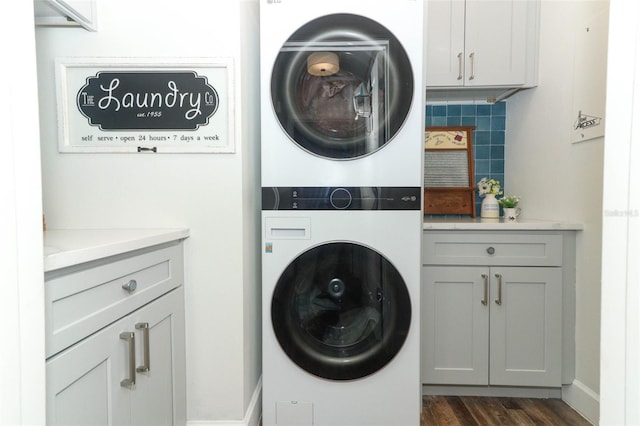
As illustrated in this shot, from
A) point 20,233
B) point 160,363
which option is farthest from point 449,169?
point 20,233

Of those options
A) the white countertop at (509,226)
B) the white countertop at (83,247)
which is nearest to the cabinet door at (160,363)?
the white countertop at (83,247)

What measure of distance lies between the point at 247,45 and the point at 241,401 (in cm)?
141

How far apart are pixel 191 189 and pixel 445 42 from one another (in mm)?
1628

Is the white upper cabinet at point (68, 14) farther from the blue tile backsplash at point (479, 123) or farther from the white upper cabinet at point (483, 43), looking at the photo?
the blue tile backsplash at point (479, 123)

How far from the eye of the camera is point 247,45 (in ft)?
4.75

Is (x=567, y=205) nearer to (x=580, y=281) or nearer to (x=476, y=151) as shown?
(x=580, y=281)

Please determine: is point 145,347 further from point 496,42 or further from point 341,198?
point 496,42

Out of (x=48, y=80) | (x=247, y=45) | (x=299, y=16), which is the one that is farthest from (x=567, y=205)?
(x=48, y=80)

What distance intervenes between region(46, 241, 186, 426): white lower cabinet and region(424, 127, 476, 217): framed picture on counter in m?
1.61

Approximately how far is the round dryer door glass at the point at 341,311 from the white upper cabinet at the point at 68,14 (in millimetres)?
1151

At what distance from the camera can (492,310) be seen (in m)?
1.82

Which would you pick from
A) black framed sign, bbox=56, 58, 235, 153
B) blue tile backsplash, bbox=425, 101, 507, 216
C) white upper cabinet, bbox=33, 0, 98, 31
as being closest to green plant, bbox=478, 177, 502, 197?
blue tile backsplash, bbox=425, 101, 507, 216

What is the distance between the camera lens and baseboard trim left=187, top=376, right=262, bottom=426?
4.61 feet

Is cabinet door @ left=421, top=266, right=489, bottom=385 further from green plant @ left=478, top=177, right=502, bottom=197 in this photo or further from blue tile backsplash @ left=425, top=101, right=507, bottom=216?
blue tile backsplash @ left=425, top=101, right=507, bottom=216
